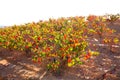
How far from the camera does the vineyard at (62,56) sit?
9.77m

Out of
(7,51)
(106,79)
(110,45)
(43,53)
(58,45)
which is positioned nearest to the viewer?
(106,79)

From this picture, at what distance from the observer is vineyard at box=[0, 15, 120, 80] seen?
32.1 feet

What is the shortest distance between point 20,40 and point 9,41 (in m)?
0.67

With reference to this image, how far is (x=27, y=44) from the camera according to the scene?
1191cm

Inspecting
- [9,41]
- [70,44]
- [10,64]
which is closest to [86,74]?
[70,44]

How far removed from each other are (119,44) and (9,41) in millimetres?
6079

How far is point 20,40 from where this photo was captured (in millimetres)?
12453

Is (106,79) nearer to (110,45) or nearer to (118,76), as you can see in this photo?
(118,76)

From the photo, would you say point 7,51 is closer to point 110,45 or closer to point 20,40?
point 20,40

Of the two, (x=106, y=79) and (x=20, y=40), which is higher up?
(x=20, y=40)

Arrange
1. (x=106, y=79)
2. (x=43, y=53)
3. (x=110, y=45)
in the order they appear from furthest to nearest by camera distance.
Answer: (x=110, y=45), (x=43, y=53), (x=106, y=79)

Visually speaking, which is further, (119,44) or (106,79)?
(119,44)

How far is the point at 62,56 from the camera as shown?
9.84 metres

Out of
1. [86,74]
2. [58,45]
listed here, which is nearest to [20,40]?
[58,45]
